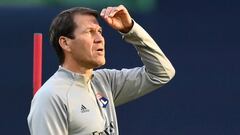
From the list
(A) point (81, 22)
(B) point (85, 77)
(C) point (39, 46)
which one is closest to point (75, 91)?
(B) point (85, 77)

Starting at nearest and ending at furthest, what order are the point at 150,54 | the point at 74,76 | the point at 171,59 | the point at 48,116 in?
the point at 48,116 → the point at 74,76 → the point at 150,54 → the point at 171,59

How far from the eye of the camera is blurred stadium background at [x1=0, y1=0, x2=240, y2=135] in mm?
4750

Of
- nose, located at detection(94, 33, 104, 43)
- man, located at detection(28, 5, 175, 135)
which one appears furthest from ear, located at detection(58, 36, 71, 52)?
nose, located at detection(94, 33, 104, 43)

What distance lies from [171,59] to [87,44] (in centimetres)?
214

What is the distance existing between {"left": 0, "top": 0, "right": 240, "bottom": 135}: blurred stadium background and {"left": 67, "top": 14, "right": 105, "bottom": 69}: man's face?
2070mm

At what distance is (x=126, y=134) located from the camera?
15.7ft

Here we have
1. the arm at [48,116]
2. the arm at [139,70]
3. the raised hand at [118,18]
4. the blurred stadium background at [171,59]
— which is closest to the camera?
the arm at [48,116]

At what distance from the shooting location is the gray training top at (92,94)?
2477mm

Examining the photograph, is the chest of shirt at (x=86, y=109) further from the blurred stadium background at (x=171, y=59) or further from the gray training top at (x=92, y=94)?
the blurred stadium background at (x=171, y=59)

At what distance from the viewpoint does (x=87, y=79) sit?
105 inches

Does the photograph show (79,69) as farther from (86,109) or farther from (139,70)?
(139,70)

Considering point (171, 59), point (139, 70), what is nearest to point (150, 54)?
point (139, 70)

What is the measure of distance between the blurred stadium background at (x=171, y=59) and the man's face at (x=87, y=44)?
81.5 inches

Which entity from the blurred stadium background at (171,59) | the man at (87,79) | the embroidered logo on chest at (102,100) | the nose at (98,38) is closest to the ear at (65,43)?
the man at (87,79)
